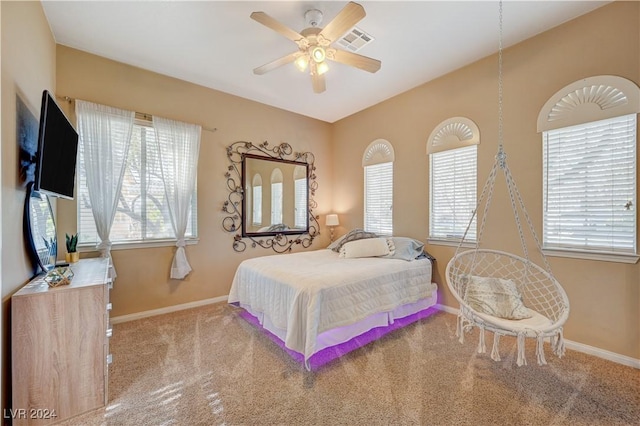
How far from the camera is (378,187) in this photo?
430 centimetres

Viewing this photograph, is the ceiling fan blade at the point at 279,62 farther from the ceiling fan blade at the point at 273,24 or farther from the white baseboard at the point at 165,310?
the white baseboard at the point at 165,310

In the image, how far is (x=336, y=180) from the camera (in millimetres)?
5070

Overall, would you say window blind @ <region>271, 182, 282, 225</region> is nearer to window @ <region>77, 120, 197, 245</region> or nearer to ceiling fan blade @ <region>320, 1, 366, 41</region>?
window @ <region>77, 120, 197, 245</region>

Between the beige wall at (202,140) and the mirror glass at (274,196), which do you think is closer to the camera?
the beige wall at (202,140)

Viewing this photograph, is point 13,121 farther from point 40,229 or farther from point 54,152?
point 40,229

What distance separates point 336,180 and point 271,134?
4.89ft

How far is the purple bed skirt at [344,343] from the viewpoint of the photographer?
229 centimetres

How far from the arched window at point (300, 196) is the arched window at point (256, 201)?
2.24 ft

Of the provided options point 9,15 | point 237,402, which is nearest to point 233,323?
point 237,402

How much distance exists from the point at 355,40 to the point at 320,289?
7.81ft

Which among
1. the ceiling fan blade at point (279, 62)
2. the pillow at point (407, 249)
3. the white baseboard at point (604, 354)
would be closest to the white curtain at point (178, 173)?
the ceiling fan blade at point (279, 62)

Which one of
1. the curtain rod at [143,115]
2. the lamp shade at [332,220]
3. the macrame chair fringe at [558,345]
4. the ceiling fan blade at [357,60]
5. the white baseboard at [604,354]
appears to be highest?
the ceiling fan blade at [357,60]

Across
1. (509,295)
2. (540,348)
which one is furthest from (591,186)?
(540,348)

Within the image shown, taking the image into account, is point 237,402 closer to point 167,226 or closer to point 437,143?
point 167,226
